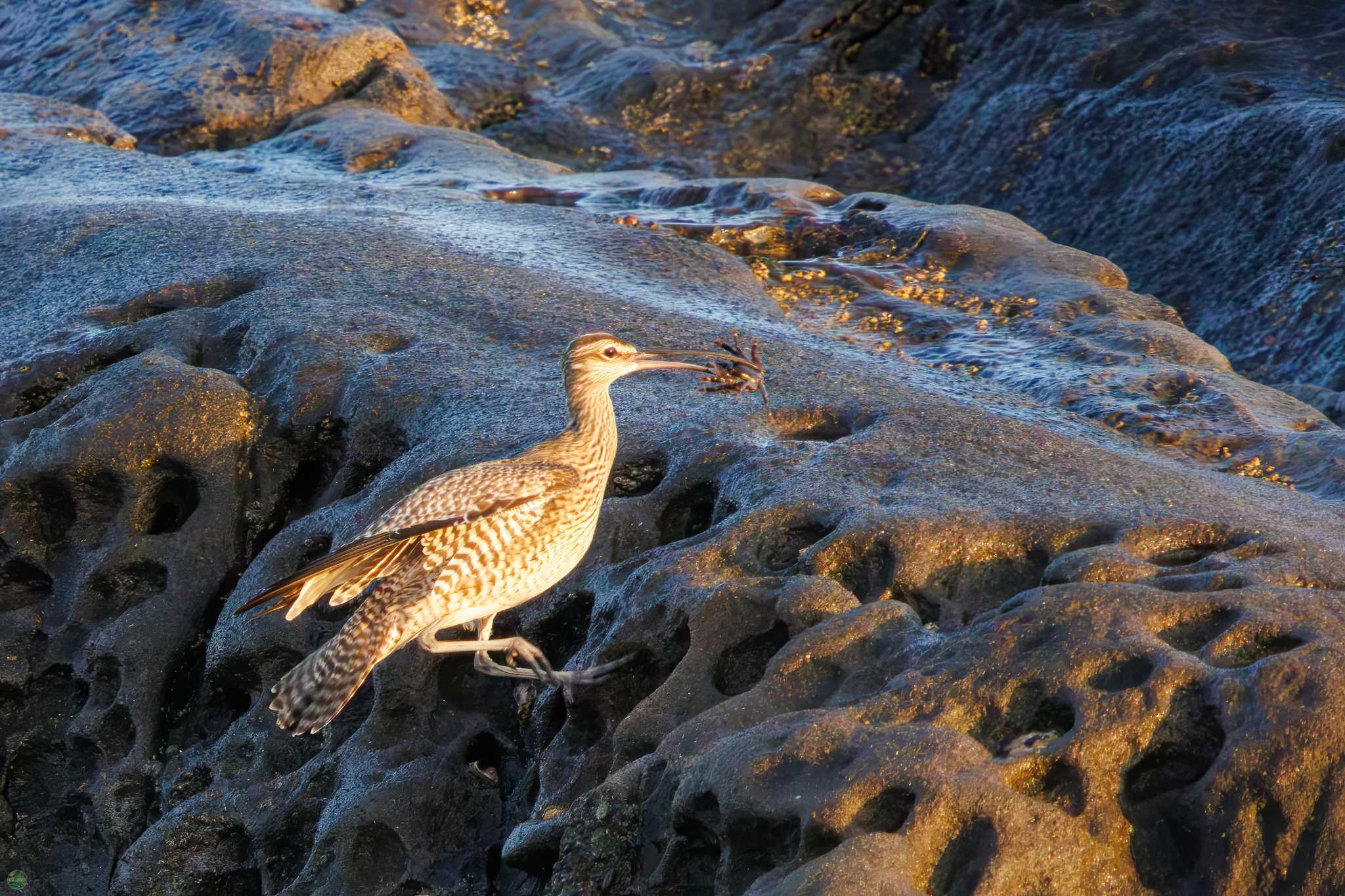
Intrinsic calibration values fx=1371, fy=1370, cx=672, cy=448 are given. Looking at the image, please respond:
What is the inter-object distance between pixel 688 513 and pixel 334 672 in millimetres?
1540

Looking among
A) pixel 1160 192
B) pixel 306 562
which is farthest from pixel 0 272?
pixel 1160 192

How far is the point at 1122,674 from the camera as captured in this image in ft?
13.2

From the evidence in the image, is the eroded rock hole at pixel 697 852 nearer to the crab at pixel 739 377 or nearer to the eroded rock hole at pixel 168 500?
the crab at pixel 739 377

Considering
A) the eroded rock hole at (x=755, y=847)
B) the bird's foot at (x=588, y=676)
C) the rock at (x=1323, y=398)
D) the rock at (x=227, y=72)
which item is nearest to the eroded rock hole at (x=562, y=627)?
the bird's foot at (x=588, y=676)

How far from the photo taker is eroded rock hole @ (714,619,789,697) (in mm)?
4594

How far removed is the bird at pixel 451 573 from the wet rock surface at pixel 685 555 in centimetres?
22

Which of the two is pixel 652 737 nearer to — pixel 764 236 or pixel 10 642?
pixel 10 642

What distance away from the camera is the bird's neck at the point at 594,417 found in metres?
5.54

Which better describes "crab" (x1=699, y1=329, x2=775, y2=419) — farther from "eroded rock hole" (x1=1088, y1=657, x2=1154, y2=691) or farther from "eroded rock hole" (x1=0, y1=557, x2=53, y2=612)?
"eroded rock hole" (x1=0, y1=557, x2=53, y2=612)

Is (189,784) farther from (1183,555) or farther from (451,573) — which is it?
(1183,555)

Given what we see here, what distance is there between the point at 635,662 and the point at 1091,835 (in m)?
1.72

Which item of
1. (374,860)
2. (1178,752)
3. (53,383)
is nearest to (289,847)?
(374,860)

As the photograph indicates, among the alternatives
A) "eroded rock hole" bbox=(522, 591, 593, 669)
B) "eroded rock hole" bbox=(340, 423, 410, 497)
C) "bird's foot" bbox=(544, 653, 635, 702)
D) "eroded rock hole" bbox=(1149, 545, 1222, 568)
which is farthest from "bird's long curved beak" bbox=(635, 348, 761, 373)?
"eroded rock hole" bbox=(1149, 545, 1222, 568)

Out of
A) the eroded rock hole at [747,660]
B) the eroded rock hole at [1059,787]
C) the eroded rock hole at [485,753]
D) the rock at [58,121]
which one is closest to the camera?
the eroded rock hole at [1059,787]
